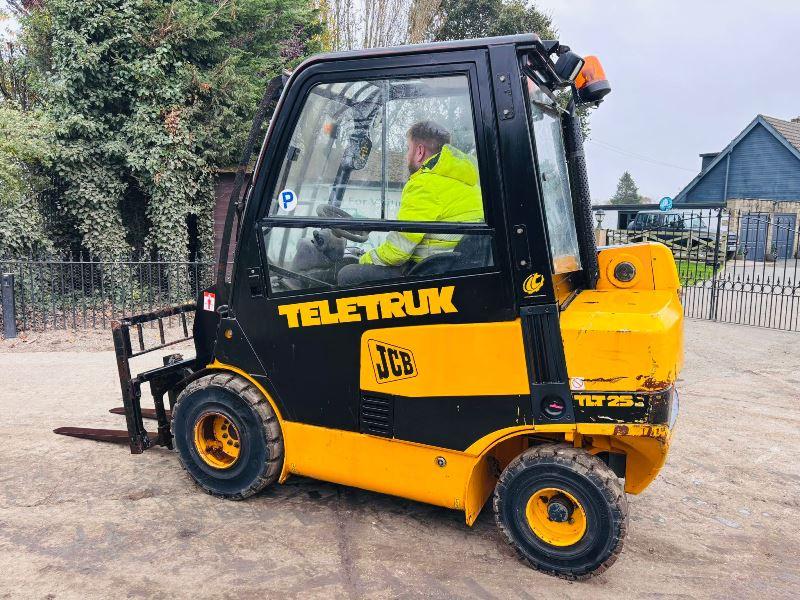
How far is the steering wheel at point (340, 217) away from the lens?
125 inches

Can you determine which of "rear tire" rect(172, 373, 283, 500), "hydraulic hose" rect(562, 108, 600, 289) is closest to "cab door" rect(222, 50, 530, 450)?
"rear tire" rect(172, 373, 283, 500)

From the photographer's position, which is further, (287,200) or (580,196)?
(580,196)

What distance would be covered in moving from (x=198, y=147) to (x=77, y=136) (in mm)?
2085

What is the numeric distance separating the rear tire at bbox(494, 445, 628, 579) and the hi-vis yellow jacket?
3.68ft

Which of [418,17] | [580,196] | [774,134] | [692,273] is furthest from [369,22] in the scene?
[774,134]

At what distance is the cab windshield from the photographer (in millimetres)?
2996

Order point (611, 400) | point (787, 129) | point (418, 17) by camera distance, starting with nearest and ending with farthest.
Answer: point (611, 400) < point (418, 17) < point (787, 129)

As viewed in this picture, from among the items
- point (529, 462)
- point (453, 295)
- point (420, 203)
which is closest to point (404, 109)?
point (420, 203)

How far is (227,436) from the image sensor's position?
378cm

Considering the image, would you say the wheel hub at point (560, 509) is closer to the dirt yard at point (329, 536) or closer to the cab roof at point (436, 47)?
the dirt yard at point (329, 536)

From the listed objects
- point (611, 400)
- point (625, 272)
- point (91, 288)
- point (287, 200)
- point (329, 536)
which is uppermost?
point (287, 200)

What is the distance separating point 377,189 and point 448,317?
2.52 ft

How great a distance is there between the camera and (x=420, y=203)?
304 centimetres

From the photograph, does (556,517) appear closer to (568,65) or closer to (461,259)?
(461,259)
